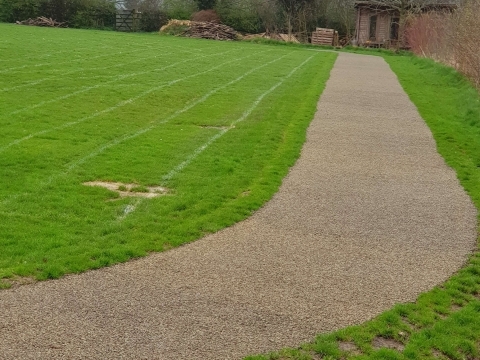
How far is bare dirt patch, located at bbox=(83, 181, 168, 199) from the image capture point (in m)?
9.48

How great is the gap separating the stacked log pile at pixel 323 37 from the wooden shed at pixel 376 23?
96.5 inches

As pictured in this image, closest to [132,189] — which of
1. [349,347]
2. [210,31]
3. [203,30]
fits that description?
[349,347]

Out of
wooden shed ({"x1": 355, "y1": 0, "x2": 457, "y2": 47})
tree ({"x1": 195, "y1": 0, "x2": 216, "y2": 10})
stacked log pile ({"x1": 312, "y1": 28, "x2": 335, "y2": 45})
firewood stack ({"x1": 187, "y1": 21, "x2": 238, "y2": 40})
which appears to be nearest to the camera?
firewood stack ({"x1": 187, "y1": 21, "x2": 238, "y2": 40})

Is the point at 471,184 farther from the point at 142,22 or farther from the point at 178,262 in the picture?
the point at 142,22

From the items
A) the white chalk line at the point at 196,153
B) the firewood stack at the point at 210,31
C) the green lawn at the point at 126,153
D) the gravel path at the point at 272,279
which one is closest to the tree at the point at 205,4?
the firewood stack at the point at 210,31

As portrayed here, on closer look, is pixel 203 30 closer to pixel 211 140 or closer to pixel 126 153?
pixel 211 140

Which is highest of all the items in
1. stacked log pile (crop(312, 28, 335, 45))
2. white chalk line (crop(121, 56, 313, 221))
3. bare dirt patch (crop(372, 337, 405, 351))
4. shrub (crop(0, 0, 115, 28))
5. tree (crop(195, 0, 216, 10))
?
tree (crop(195, 0, 216, 10))

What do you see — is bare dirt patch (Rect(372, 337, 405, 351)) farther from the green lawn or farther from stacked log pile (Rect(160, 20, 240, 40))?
stacked log pile (Rect(160, 20, 240, 40))

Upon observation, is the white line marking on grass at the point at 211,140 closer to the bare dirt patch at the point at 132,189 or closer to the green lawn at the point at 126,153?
the green lawn at the point at 126,153

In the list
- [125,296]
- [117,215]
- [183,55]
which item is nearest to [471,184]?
[117,215]

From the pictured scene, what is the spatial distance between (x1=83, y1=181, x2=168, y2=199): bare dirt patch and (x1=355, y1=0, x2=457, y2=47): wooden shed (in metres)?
46.1

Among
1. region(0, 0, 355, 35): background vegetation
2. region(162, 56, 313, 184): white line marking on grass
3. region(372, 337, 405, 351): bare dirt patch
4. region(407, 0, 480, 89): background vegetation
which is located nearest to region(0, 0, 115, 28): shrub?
region(0, 0, 355, 35): background vegetation

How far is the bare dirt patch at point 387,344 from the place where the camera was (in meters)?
5.50

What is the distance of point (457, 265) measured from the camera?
296 inches
